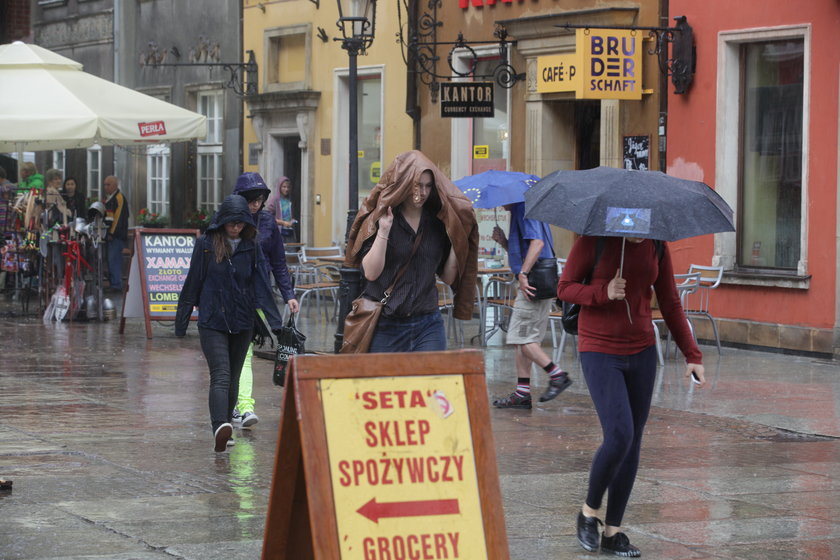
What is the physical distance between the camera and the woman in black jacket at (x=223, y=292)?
31.4ft

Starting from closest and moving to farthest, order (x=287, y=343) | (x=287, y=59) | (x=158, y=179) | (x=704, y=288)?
(x=287, y=343) → (x=704, y=288) → (x=287, y=59) → (x=158, y=179)

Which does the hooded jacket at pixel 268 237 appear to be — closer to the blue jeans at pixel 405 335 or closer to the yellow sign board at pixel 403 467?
the blue jeans at pixel 405 335

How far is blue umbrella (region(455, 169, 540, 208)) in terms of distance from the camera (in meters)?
12.4

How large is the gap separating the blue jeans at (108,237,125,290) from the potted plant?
17.4 feet

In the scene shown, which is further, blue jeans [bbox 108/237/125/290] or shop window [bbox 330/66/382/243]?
shop window [bbox 330/66/382/243]

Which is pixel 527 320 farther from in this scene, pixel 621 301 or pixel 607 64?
pixel 607 64

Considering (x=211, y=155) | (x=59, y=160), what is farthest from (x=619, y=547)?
(x=59, y=160)

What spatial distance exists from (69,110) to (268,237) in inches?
334

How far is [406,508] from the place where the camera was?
5082 millimetres

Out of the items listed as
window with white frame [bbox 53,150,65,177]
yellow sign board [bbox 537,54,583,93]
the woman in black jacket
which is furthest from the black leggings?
window with white frame [bbox 53,150,65,177]

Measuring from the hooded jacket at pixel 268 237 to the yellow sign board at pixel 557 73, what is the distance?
285 inches

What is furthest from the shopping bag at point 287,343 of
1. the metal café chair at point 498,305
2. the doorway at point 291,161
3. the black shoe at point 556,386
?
the doorway at point 291,161

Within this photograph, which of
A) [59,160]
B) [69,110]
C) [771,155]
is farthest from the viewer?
[59,160]

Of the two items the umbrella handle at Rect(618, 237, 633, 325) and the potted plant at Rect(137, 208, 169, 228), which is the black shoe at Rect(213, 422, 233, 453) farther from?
the potted plant at Rect(137, 208, 169, 228)
